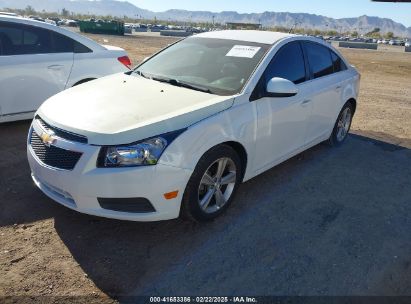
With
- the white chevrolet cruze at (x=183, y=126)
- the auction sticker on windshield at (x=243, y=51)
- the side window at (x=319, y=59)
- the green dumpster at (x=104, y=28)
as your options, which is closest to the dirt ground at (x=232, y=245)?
the white chevrolet cruze at (x=183, y=126)

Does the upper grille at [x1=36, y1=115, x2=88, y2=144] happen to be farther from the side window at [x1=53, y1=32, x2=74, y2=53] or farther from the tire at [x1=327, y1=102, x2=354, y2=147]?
the tire at [x1=327, y1=102, x2=354, y2=147]

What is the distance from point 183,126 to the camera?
324cm

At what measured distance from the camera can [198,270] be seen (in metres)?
3.09

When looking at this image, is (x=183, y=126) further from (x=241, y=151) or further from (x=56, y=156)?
(x=56, y=156)

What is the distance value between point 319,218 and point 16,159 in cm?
367

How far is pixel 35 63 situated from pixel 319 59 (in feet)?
12.9

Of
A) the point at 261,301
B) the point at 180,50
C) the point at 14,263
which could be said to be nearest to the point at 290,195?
the point at 261,301

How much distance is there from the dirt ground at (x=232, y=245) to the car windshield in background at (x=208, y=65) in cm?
126

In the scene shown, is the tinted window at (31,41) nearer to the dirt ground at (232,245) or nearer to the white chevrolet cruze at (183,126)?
the dirt ground at (232,245)

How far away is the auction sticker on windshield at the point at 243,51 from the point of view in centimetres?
425

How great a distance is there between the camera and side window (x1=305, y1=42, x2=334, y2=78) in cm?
495

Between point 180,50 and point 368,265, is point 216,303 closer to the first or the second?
point 368,265

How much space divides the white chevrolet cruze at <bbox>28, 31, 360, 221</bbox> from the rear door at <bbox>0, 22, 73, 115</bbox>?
171 cm

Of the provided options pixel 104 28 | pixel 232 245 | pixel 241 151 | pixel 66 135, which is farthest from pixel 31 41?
pixel 104 28
